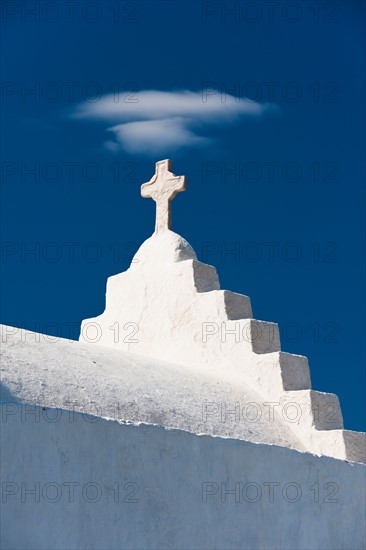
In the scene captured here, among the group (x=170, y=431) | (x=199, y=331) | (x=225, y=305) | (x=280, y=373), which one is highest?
(x=225, y=305)

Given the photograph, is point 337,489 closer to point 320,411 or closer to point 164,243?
point 320,411

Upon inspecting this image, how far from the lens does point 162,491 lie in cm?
879

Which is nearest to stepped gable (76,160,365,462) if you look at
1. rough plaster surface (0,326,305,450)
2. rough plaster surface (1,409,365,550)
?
A: rough plaster surface (0,326,305,450)

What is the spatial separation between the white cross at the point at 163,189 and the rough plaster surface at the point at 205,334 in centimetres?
23

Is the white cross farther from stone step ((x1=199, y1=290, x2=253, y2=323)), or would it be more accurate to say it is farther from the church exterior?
stone step ((x1=199, y1=290, x2=253, y2=323))

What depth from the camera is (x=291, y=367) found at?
39.2ft

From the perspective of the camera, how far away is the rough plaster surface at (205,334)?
37.9 feet

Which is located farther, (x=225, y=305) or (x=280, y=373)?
(x=225, y=305)

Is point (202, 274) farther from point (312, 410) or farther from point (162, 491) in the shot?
point (162, 491)

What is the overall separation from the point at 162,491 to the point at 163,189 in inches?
244

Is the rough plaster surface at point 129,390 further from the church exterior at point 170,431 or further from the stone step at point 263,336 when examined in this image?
the stone step at point 263,336

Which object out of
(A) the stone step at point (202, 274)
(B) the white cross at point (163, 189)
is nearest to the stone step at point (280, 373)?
(A) the stone step at point (202, 274)

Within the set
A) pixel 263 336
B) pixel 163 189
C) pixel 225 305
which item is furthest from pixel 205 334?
pixel 163 189

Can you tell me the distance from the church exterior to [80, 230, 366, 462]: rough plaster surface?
0.02m
